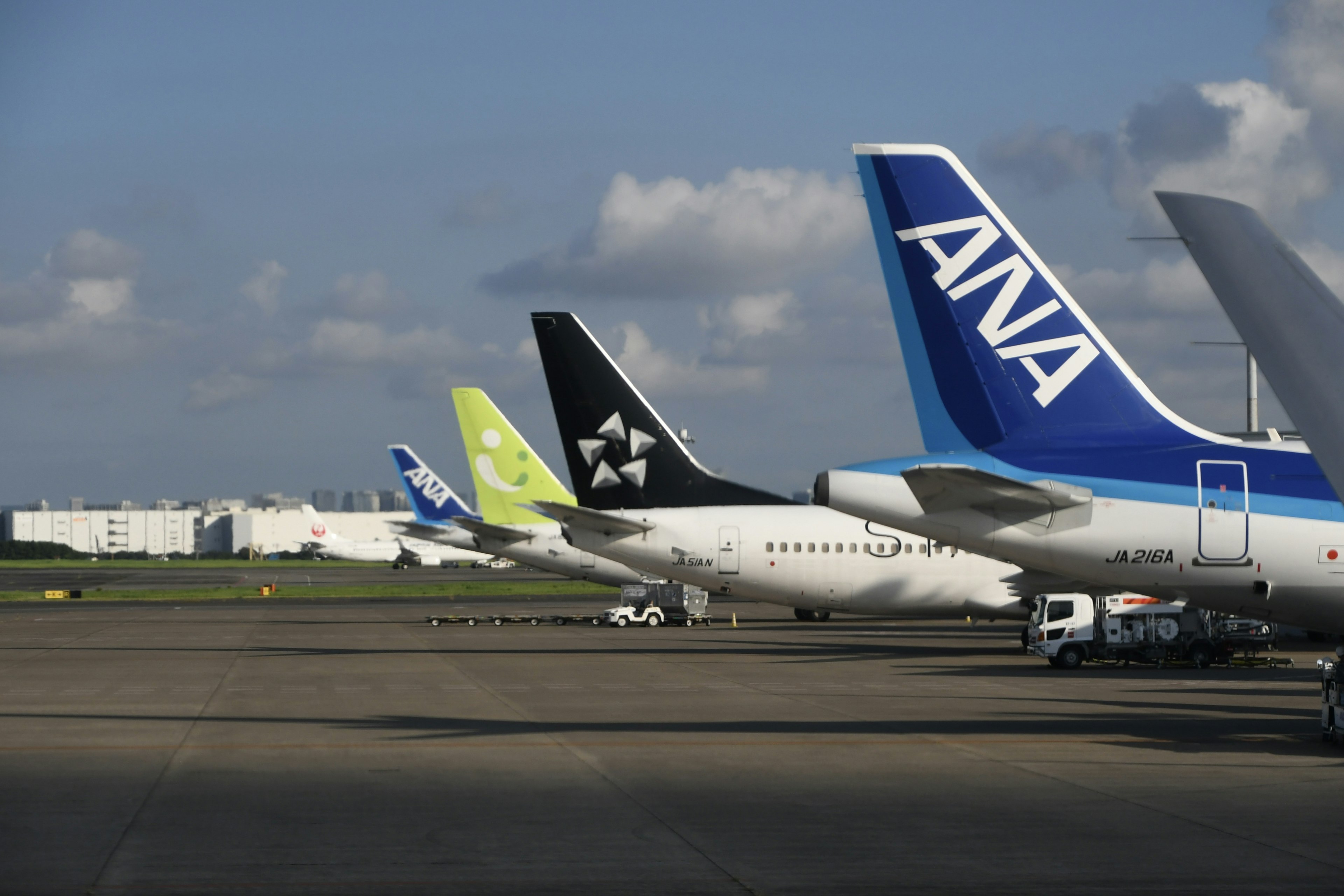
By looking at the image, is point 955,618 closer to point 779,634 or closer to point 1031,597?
point 1031,597

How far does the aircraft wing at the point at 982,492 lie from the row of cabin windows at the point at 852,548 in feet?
66.7

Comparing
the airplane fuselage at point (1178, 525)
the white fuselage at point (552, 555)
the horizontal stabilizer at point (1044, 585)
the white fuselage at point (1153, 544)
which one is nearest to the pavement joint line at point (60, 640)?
the white fuselage at point (552, 555)

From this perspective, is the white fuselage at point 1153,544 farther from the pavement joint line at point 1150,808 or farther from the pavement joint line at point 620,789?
→ the pavement joint line at point 620,789

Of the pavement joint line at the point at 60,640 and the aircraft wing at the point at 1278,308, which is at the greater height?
the aircraft wing at the point at 1278,308

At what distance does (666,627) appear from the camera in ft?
184

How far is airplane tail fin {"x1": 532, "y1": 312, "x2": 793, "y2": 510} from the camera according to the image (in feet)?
133

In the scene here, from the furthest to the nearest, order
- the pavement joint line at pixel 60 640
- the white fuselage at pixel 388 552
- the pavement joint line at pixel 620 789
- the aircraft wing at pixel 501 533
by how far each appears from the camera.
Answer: the white fuselage at pixel 388 552 → the aircraft wing at pixel 501 533 → the pavement joint line at pixel 60 640 → the pavement joint line at pixel 620 789

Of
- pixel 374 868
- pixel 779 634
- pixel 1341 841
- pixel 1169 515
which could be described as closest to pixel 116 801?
pixel 374 868

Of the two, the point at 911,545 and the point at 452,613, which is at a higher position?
the point at 911,545

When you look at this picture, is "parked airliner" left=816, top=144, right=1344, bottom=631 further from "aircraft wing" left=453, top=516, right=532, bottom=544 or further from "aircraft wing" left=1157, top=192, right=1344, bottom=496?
"aircraft wing" left=453, top=516, right=532, bottom=544

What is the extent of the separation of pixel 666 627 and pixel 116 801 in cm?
4153

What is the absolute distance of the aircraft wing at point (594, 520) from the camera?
38.2 metres

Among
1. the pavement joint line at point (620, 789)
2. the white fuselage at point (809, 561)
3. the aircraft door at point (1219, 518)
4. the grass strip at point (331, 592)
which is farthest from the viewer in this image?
the grass strip at point (331, 592)

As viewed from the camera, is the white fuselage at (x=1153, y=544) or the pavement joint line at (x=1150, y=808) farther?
the white fuselage at (x=1153, y=544)
